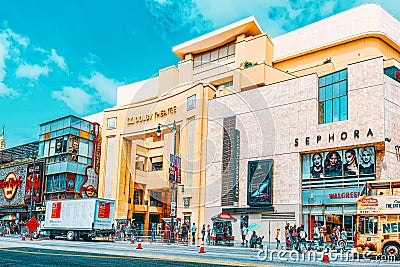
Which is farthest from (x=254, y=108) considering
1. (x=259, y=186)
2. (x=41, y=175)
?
(x=41, y=175)

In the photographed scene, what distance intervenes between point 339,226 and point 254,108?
13589mm

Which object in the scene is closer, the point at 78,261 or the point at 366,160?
the point at 78,261

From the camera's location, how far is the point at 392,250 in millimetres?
23031

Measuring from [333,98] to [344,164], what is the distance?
5.71 meters

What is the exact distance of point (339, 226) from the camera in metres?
36.4

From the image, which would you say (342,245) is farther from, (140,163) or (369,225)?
(140,163)

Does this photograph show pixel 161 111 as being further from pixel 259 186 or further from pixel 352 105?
pixel 352 105

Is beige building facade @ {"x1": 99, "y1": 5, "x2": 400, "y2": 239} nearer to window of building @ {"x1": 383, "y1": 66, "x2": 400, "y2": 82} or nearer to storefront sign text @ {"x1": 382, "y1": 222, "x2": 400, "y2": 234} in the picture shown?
window of building @ {"x1": 383, "y1": 66, "x2": 400, "y2": 82}

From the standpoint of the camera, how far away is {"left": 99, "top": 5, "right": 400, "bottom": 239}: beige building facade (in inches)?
1452

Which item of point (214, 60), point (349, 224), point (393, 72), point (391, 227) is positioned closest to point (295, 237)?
point (349, 224)

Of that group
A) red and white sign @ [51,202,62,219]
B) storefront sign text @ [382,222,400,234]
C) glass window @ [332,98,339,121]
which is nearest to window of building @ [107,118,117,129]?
red and white sign @ [51,202,62,219]

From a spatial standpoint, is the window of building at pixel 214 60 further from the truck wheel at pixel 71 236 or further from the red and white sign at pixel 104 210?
the truck wheel at pixel 71 236

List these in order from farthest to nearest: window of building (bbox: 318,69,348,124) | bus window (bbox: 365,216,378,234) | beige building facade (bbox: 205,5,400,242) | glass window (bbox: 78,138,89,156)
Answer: glass window (bbox: 78,138,89,156) < window of building (bbox: 318,69,348,124) < beige building facade (bbox: 205,5,400,242) < bus window (bbox: 365,216,378,234)

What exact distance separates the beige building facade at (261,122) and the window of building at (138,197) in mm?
133
